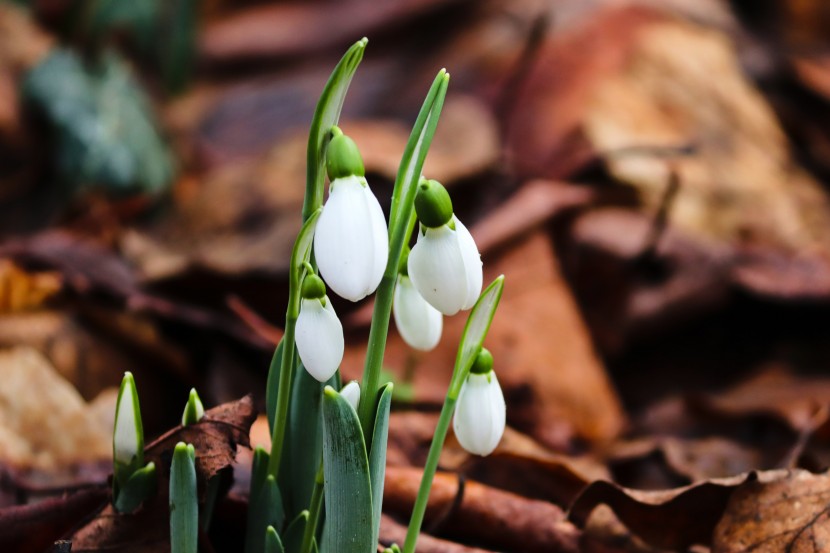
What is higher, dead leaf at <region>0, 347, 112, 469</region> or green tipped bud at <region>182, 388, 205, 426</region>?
green tipped bud at <region>182, 388, 205, 426</region>

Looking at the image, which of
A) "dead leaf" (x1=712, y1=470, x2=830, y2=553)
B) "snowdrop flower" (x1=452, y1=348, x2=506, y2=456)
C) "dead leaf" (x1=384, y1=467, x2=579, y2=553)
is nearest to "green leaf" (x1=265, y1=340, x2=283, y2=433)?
"snowdrop flower" (x1=452, y1=348, x2=506, y2=456)

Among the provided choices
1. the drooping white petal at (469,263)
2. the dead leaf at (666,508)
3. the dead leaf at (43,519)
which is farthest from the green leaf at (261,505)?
the dead leaf at (666,508)

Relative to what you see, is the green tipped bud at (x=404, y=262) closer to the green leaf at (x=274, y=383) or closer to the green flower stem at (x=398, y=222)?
the green flower stem at (x=398, y=222)

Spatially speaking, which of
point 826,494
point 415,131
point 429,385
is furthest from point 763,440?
point 415,131

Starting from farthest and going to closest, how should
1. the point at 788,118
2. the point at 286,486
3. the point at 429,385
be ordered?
the point at 788,118 → the point at 429,385 → the point at 286,486

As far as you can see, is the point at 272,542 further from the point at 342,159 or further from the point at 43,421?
the point at 43,421

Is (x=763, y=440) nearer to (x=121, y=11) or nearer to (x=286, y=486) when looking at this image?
(x=286, y=486)

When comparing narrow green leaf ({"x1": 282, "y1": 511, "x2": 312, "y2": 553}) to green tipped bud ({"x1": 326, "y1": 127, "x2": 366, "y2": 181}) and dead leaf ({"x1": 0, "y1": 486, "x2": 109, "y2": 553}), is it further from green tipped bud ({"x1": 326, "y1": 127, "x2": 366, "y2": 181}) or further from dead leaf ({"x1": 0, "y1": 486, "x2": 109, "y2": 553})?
green tipped bud ({"x1": 326, "y1": 127, "x2": 366, "y2": 181})

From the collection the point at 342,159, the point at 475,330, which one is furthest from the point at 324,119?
the point at 475,330
